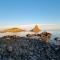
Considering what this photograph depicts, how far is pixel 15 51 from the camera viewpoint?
3.11 meters

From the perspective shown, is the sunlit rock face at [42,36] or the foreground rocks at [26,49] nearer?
the foreground rocks at [26,49]

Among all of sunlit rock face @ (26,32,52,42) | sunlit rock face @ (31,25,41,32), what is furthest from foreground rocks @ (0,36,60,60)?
sunlit rock face @ (31,25,41,32)

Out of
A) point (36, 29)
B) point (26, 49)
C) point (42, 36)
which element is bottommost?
point (26, 49)

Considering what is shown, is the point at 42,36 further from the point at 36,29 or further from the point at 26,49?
the point at 26,49

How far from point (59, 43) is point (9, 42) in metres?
0.75

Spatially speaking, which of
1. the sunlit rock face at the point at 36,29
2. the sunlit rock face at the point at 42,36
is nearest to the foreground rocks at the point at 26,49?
the sunlit rock face at the point at 42,36

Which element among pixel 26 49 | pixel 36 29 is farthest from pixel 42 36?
pixel 26 49

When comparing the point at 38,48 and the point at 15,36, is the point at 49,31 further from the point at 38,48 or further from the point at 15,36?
the point at 15,36

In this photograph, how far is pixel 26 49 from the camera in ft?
10.4

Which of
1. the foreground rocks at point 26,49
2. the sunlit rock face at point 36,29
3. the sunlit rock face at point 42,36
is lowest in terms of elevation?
the foreground rocks at point 26,49

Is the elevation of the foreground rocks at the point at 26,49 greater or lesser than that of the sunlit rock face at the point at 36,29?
lesser

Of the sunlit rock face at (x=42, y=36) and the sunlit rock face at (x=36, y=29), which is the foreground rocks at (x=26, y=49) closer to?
the sunlit rock face at (x=42, y=36)

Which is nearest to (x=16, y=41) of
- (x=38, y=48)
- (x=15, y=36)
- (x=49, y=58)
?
(x=15, y=36)

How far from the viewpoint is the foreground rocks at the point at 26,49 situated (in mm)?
3087
